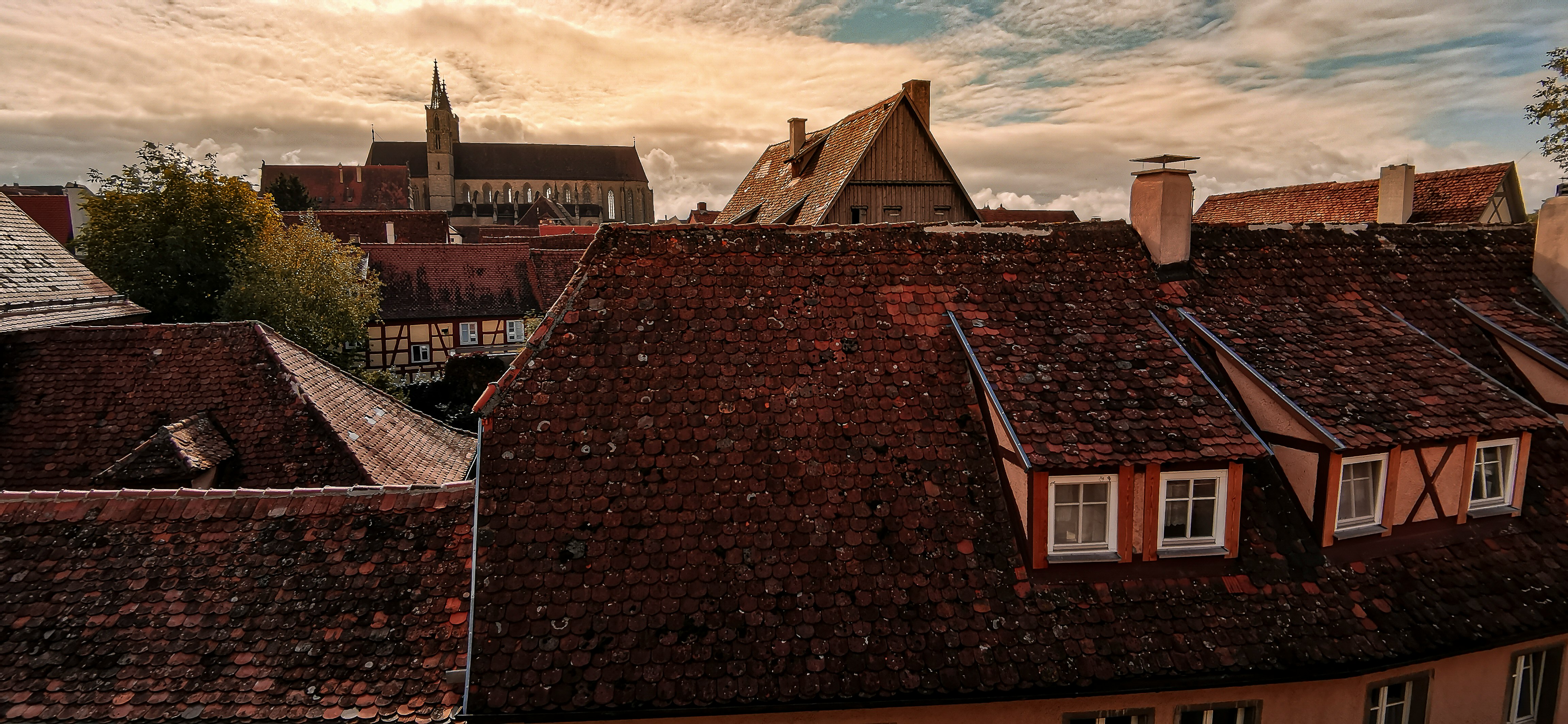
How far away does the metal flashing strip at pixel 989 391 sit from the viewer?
6.46m

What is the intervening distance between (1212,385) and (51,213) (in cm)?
4967

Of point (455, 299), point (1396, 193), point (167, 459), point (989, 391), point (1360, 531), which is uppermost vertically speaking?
point (1396, 193)

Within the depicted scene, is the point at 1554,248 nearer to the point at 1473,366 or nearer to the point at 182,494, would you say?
the point at 1473,366

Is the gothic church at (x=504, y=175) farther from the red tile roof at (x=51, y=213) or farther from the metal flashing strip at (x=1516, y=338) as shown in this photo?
the metal flashing strip at (x=1516, y=338)

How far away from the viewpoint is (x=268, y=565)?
7.93 metres

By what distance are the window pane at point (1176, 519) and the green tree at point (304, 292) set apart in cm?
2563

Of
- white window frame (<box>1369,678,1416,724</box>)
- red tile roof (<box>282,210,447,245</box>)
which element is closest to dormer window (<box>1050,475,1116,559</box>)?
white window frame (<box>1369,678,1416,724</box>)

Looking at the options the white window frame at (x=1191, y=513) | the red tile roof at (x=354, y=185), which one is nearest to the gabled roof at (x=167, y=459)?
the white window frame at (x=1191, y=513)

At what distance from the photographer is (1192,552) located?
675 cm

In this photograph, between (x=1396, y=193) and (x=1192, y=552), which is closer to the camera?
(x=1192, y=552)

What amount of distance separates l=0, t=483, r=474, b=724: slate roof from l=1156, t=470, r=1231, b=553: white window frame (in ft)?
20.4

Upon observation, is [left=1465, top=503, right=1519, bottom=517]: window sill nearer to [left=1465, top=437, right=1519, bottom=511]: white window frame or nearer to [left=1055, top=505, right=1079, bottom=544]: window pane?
[left=1465, top=437, right=1519, bottom=511]: white window frame

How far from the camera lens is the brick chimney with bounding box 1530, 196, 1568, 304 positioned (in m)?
9.46

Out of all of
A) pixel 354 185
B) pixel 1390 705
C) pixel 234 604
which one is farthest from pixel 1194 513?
pixel 354 185
